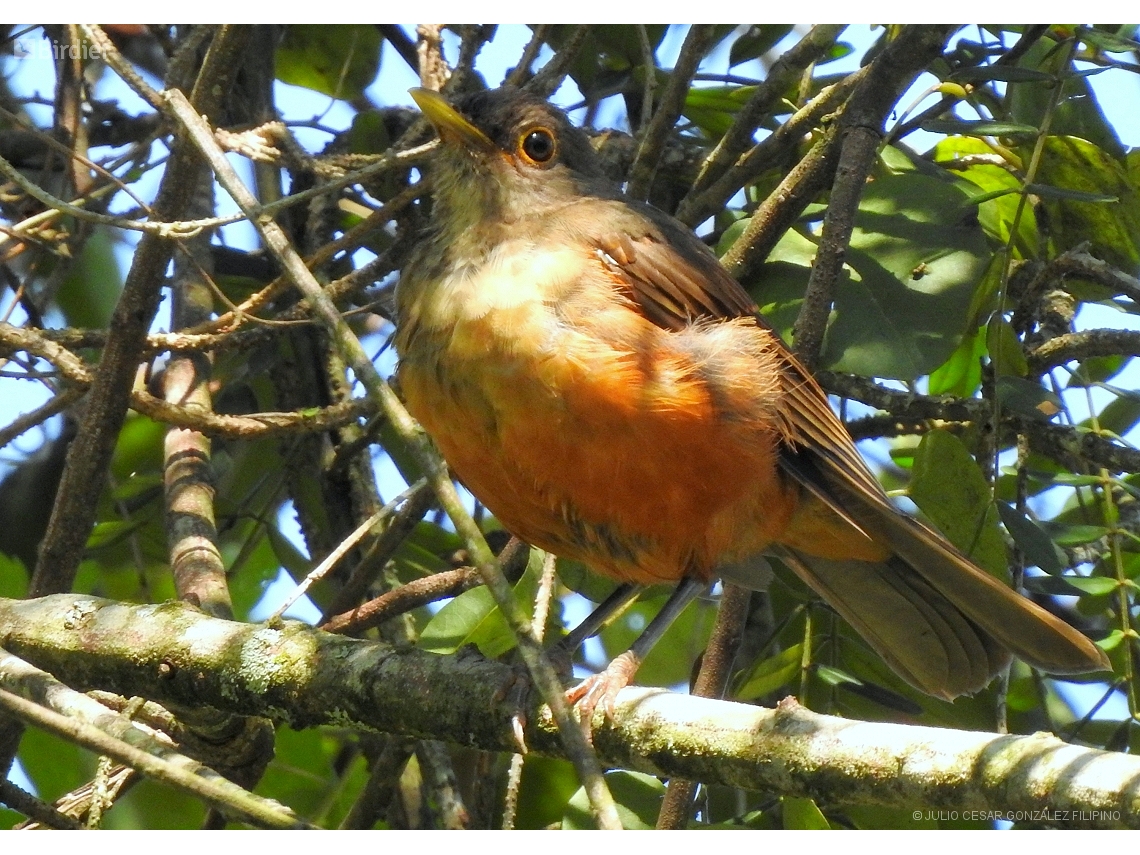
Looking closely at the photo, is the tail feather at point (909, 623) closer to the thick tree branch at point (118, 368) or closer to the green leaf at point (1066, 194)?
the green leaf at point (1066, 194)

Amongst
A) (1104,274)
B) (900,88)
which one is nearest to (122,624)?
(900,88)

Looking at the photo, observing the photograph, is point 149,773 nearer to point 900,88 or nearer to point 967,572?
point 967,572

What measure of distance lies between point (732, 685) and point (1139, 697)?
1.31 metres

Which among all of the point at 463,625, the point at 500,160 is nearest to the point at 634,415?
the point at 463,625

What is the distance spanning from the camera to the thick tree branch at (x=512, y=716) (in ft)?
8.13

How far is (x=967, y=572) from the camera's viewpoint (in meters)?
4.32

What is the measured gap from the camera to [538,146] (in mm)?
4734

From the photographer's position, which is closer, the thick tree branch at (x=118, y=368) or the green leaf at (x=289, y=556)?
the thick tree branch at (x=118, y=368)

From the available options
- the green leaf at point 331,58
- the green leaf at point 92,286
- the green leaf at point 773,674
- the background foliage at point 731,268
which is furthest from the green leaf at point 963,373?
the green leaf at point 92,286

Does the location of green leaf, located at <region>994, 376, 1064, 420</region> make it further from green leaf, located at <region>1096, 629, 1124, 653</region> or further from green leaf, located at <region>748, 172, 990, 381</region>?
green leaf, located at <region>1096, 629, 1124, 653</region>

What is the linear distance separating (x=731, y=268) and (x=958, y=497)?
1.14 m

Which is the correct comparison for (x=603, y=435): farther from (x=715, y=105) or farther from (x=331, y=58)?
(x=331, y=58)

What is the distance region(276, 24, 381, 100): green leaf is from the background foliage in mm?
16

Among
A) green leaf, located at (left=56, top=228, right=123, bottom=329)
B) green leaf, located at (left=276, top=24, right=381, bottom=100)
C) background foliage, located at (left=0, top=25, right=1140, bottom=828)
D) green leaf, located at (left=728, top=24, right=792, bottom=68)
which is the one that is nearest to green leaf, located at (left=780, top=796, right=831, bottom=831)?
background foliage, located at (left=0, top=25, right=1140, bottom=828)
